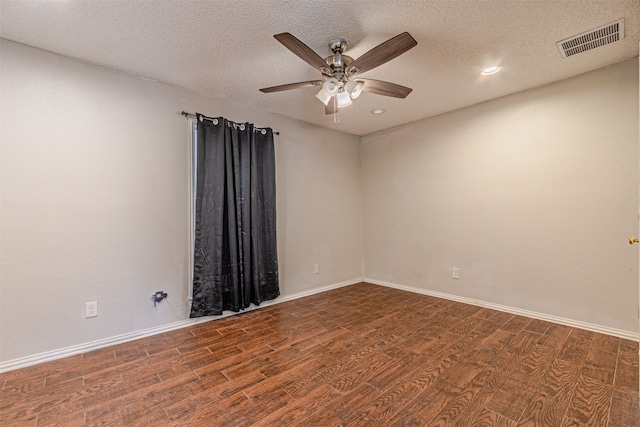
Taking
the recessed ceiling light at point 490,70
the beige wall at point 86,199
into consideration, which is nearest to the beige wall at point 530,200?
the recessed ceiling light at point 490,70

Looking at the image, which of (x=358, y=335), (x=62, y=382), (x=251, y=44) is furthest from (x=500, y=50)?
(x=62, y=382)

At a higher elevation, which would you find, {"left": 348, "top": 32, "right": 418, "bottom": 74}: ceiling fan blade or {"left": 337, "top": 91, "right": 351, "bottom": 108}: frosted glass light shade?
{"left": 348, "top": 32, "right": 418, "bottom": 74}: ceiling fan blade

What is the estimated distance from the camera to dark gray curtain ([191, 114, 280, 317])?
117 inches

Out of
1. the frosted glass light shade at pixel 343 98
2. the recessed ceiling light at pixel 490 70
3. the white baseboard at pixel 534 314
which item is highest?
the recessed ceiling light at pixel 490 70

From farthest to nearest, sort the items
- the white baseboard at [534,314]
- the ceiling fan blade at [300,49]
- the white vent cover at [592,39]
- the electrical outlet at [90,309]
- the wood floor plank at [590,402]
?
the white baseboard at [534,314], the electrical outlet at [90,309], the white vent cover at [592,39], the ceiling fan blade at [300,49], the wood floor plank at [590,402]

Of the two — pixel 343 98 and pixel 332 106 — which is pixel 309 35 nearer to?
pixel 343 98

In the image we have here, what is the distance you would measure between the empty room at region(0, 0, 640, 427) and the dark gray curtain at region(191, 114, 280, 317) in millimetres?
24

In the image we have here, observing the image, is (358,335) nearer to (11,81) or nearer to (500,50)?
(500,50)

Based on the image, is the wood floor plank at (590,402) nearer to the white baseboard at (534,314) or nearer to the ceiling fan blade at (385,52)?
the white baseboard at (534,314)

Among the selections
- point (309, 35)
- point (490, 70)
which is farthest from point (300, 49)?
point (490, 70)

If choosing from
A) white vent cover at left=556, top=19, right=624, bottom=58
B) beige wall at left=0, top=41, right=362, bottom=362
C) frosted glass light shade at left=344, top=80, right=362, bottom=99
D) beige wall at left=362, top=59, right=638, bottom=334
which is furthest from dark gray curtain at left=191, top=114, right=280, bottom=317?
white vent cover at left=556, top=19, right=624, bottom=58

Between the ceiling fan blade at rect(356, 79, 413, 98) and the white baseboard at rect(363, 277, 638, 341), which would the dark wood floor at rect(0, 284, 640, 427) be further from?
the ceiling fan blade at rect(356, 79, 413, 98)

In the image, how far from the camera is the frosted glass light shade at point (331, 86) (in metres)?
2.13

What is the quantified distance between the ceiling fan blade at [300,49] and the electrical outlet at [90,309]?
251cm
